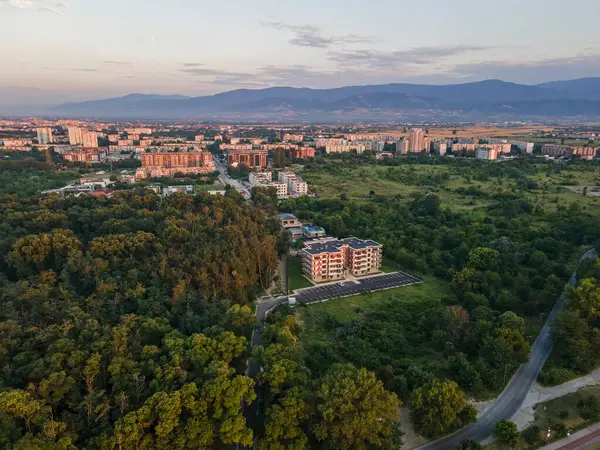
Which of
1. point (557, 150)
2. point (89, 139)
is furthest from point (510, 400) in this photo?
point (89, 139)

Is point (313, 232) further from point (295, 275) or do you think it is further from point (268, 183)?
point (268, 183)

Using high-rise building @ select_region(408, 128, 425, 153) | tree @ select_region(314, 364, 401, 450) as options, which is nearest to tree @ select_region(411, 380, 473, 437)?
tree @ select_region(314, 364, 401, 450)

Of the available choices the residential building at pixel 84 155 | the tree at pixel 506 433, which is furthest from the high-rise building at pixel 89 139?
the tree at pixel 506 433

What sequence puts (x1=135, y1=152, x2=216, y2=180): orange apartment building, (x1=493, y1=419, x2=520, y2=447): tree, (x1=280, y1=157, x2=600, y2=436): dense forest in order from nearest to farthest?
(x1=493, y1=419, x2=520, y2=447): tree
(x1=280, y1=157, x2=600, y2=436): dense forest
(x1=135, y1=152, x2=216, y2=180): orange apartment building

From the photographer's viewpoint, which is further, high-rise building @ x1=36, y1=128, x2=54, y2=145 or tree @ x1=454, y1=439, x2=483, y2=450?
high-rise building @ x1=36, y1=128, x2=54, y2=145

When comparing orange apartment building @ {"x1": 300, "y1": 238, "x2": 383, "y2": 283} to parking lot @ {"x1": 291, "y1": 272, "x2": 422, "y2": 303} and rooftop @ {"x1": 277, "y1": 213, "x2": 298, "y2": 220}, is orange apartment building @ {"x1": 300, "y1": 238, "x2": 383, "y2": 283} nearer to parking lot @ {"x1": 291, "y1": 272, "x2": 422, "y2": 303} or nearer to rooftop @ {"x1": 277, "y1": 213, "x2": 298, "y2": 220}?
parking lot @ {"x1": 291, "y1": 272, "x2": 422, "y2": 303}

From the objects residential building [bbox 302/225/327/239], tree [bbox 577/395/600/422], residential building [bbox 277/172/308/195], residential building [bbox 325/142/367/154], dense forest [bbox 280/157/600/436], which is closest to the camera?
tree [bbox 577/395/600/422]

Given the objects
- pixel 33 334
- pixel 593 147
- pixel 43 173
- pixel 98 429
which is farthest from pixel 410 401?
pixel 593 147
